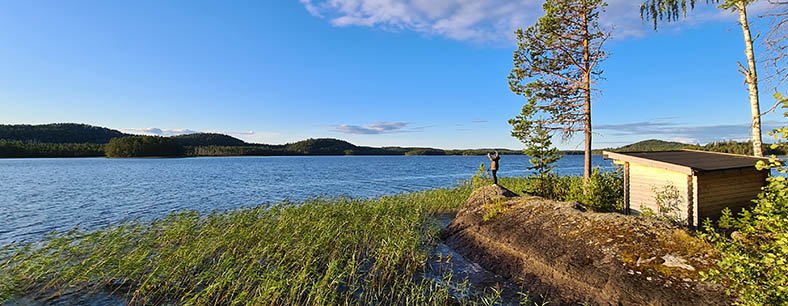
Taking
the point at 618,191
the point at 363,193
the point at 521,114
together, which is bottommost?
the point at 363,193

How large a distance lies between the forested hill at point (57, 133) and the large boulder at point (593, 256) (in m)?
162

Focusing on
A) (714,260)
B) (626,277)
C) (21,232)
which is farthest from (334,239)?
(21,232)

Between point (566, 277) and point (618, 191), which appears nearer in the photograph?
point (566, 277)

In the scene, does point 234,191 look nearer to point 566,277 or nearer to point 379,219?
point 379,219

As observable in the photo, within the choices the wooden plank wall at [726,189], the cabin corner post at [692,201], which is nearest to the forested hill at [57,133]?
the cabin corner post at [692,201]

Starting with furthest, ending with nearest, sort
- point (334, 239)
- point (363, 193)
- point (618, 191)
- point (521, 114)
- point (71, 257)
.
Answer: point (363, 193)
point (521, 114)
point (618, 191)
point (334, 239)
point (71, 257)

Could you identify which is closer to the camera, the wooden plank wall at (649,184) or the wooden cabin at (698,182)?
the wooden cabin at (698,182)

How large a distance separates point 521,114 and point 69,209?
25713mm

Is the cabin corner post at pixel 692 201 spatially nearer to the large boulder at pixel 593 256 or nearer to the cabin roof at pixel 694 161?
the cabin roof at pixel 694 161

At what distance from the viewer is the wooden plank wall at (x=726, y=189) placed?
10.9 m

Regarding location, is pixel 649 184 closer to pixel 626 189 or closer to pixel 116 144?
pixel 626 189

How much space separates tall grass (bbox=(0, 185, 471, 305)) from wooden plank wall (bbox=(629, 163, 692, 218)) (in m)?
7.53

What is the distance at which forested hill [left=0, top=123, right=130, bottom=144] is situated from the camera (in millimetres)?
118125

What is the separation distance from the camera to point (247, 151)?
14162cm
